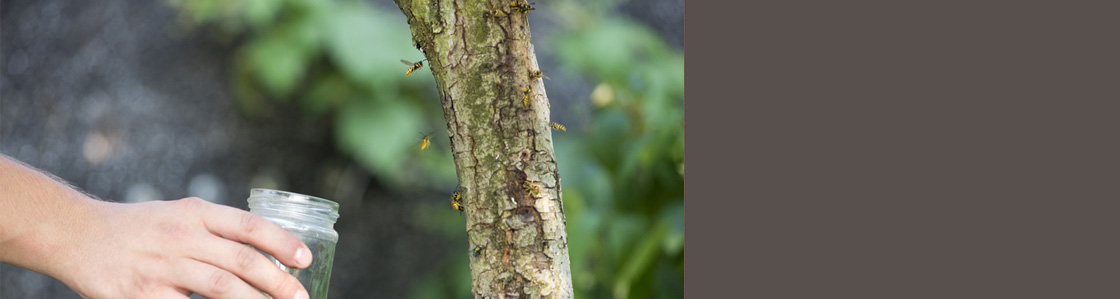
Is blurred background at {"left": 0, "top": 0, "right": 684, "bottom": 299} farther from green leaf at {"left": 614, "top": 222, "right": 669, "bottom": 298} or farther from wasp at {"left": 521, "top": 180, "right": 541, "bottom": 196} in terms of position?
wasp at {"left": 521, "top": 180, "right": 541, "bottom": 196}

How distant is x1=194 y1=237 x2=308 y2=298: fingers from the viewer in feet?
1.40

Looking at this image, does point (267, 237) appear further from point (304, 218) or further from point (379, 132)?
point (379, 132)

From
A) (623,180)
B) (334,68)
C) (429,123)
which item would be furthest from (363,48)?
(623,180)

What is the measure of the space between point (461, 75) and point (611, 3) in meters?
1.11

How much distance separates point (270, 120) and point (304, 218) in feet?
2.94

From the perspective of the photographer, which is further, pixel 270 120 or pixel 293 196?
pixel 270 120

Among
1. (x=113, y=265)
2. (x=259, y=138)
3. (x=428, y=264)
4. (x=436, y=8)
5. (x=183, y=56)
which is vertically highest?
(x=183, y=56)

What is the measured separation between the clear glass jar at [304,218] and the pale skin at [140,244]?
1.0 inches

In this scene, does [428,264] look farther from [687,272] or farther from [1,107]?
[687,272]

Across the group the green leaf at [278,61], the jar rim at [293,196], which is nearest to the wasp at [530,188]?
the jar rim at [293,196]

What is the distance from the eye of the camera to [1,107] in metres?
1.25

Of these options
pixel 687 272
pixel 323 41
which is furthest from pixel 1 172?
pixel 323 41

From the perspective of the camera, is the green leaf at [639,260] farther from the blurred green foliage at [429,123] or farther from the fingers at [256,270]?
the fingers at [256,270]

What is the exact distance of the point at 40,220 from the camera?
50cm
